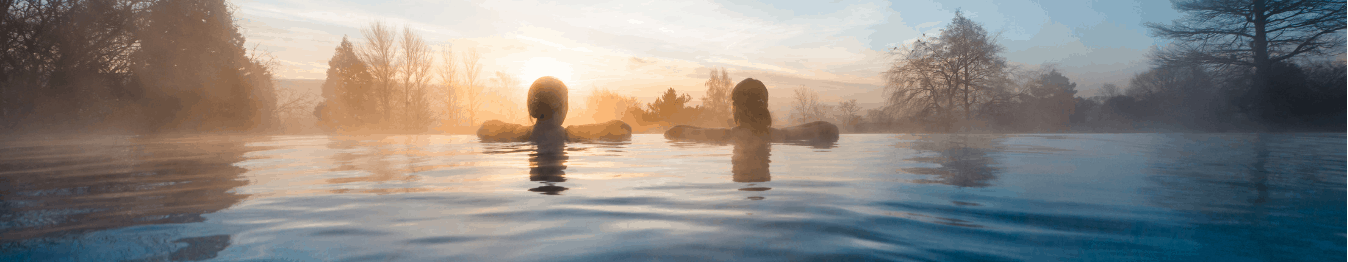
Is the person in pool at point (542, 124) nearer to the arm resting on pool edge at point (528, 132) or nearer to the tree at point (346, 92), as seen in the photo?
the arm resting on pool edge at point (528, 132)

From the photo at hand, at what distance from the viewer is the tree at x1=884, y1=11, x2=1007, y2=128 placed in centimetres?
2309

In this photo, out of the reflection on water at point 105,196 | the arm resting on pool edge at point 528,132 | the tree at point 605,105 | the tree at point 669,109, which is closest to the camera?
the reflection on water at point 105,196

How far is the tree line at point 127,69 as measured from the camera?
53.7ft

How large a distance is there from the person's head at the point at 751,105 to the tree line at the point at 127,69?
72.2 ft

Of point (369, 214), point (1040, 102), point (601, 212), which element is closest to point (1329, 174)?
point (601, 212)

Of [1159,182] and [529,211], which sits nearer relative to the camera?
[529,211]

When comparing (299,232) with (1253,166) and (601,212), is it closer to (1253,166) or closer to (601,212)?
(601,212)

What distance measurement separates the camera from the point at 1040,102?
2666cm

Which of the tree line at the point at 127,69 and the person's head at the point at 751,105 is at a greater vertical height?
the tree line at the point at 127,69

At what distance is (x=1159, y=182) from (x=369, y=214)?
448cm

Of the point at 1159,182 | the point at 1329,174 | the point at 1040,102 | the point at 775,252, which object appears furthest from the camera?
the point at 1040,102

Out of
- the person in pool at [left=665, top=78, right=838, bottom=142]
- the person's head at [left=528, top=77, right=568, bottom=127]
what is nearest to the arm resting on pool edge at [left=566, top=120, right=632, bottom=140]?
the person's head at [left=528, top=77, right=568, bottom=127]

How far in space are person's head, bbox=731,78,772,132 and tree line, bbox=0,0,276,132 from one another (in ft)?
72.2

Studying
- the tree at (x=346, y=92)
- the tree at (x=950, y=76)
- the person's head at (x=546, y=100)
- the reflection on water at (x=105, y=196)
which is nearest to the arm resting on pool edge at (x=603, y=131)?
the person's head at (x=546, y=100)
